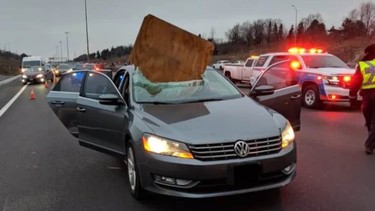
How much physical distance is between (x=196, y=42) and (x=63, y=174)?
2.68m

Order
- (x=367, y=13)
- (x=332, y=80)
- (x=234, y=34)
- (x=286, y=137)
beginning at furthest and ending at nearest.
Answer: (x=234, y=34)
(x=367, y=13)
(x=332, y=80)
(x=286, y=137)

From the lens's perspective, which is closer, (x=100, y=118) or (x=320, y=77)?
(x=100, y=118)

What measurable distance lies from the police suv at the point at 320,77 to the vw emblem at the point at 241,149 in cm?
960

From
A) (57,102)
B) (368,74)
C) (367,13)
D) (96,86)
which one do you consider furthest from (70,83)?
(367,13)

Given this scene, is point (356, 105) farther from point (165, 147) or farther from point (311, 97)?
point (165, 147)

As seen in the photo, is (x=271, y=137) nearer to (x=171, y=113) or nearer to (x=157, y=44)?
(x=171, y=113)

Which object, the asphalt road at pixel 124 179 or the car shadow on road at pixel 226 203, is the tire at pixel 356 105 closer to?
the asphalt road at pixel 124 179

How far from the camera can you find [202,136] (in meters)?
4.87

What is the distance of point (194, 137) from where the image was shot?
16.0 feet

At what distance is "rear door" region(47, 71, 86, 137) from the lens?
8352 mm

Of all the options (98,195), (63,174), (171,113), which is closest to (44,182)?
(63,174)

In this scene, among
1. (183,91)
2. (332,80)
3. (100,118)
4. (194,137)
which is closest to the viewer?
(194,137)

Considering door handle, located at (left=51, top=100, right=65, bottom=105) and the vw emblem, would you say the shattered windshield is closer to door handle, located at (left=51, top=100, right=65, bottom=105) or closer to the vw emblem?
the vw emblem

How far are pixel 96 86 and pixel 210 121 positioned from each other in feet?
9.74
